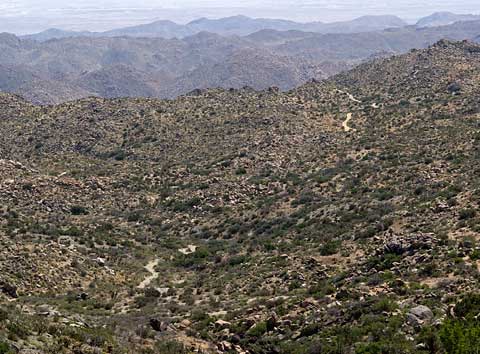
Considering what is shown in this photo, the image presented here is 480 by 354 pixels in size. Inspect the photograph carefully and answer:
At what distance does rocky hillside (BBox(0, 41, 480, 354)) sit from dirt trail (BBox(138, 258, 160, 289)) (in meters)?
0.25

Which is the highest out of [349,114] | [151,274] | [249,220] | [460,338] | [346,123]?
[460,338]

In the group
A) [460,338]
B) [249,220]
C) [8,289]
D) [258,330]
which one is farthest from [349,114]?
[460,338]

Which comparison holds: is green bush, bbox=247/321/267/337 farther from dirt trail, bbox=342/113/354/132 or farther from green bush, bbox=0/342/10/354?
dirt trail, bbox=342/113/354/132

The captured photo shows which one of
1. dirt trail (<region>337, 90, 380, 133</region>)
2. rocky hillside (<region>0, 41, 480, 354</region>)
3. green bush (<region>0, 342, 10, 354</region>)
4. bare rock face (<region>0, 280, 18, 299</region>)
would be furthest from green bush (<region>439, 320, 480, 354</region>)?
dirt trail (<region>337, 90, 380, 133</region>)

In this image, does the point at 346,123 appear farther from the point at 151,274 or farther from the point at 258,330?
the point at 258,330

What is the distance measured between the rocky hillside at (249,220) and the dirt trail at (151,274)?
0.25m

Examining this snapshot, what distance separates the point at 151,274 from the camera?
135 ft

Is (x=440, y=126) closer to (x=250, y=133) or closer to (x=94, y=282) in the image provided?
(x=250, y=133)

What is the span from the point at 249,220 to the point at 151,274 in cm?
1316

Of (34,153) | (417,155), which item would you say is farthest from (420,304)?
(34,153)

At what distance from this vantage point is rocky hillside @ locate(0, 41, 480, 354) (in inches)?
950

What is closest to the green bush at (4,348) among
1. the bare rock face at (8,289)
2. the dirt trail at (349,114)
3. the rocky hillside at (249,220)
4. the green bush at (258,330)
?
the rocky hillside at (249,220)

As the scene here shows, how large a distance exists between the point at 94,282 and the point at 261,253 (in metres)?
12.2

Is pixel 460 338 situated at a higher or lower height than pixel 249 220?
higher
